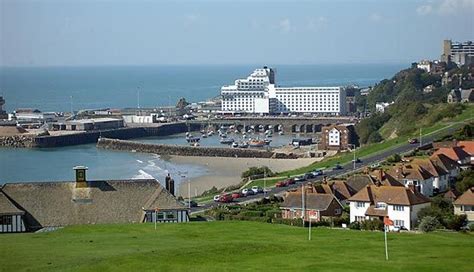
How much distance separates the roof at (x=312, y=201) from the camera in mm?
31141

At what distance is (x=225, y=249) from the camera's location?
2248 centimetres

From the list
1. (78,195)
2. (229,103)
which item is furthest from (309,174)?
(229,103)

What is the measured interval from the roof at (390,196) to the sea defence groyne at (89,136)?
191 ft

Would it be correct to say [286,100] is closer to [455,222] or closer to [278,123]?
[278,123]

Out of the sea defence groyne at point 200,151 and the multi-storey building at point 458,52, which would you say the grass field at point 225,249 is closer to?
the sea defence groyne at point 200,151

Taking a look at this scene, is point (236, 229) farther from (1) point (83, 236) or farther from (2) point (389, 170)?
(2) point (389, 170)

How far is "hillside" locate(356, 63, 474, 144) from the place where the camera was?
6456cm

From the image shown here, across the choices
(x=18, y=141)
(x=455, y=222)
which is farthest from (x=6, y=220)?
(x=18, y=141)

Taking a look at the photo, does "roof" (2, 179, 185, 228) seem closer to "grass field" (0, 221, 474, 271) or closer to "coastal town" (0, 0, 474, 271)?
"coastal town" (0, 0, 474, 271)

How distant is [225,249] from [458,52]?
129 m

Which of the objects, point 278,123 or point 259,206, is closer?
point 259,206

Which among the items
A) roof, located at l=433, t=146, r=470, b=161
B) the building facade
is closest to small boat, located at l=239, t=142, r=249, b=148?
the building facade

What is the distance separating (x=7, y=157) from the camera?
73375mm

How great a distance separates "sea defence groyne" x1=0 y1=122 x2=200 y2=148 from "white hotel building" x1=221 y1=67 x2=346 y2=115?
2159 centimetres
